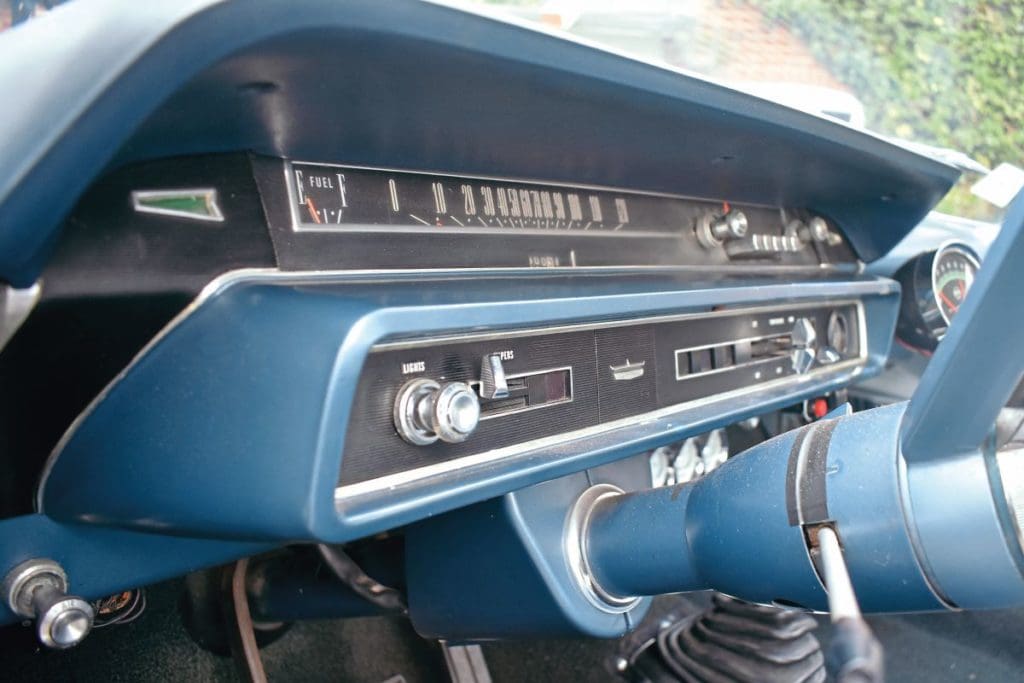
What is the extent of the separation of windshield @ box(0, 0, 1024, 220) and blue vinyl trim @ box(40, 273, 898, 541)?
0.97m

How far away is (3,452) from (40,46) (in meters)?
0.39

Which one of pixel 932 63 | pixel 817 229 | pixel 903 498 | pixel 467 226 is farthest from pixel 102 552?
pixel 932 63

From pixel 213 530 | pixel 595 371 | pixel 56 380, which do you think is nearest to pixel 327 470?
pixel 213 530

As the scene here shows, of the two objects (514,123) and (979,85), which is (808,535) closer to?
(514,123)

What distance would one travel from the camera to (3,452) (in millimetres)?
849

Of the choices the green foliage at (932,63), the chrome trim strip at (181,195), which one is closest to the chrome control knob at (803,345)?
the green foliage at (932,63)

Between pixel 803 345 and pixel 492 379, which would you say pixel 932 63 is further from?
pixel 492 379

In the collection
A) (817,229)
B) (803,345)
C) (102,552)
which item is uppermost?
(817,229)

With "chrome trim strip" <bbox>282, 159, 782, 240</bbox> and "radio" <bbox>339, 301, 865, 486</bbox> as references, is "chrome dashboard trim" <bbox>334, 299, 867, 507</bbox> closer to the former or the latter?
"radio" <bbox>339, 301, 865, 486</bbox>

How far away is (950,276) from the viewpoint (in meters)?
1.79

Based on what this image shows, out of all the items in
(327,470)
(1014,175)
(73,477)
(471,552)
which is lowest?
(471,552)

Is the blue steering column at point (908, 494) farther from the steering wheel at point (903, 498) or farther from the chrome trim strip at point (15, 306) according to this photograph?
the chrome trim strip at point (15, 306)

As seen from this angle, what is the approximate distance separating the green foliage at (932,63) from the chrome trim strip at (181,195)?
1.56 m

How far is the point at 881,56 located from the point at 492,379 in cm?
148
